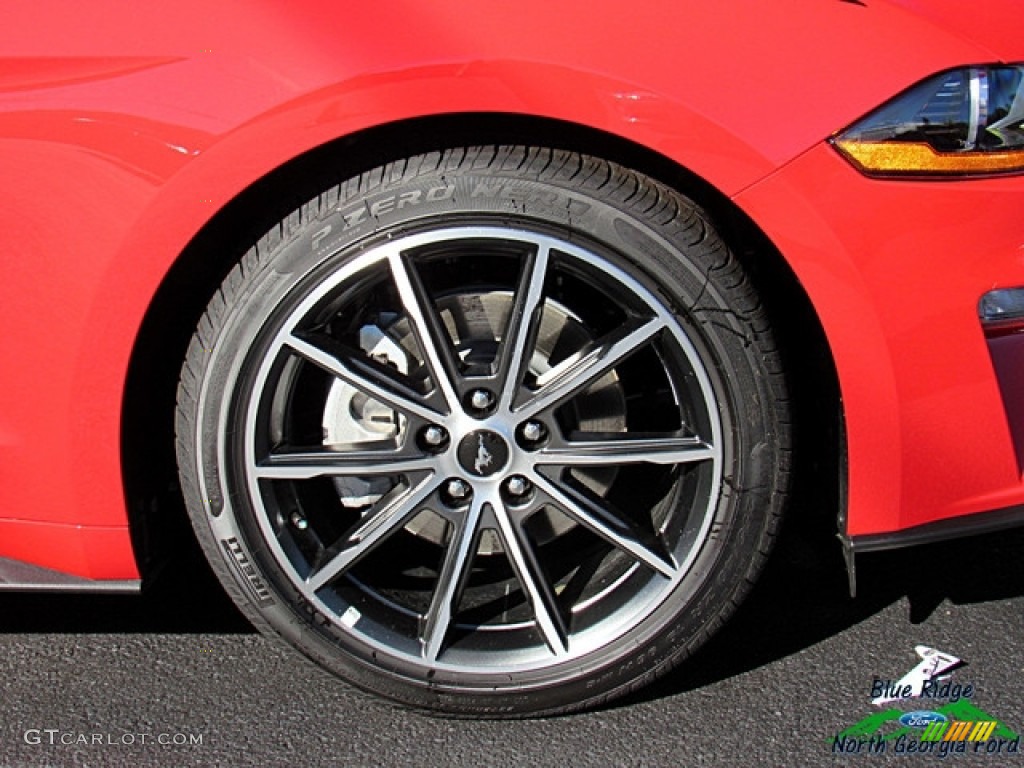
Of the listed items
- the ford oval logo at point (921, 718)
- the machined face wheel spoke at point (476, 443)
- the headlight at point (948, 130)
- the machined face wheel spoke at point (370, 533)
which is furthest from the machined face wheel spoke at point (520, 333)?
the ford oval logo at point (921, 718)

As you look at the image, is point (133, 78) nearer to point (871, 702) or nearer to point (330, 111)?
point (330, 111)

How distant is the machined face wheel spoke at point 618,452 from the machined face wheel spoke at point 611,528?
0.05 m

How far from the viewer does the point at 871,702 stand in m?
2.33

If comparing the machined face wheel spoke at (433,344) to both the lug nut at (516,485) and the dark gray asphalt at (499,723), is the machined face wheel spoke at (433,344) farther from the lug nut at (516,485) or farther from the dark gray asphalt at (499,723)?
the dark gray asphalt at (499,723)

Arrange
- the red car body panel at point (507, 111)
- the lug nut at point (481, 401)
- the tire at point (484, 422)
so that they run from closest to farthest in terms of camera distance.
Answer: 1. the red car body panel at point (507, 111)
2. the tire at point (484, 422)
3. the lug nut at point (481, 401)

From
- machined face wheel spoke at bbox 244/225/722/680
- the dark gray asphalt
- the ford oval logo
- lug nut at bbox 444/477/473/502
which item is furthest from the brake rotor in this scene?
the ford oval logo

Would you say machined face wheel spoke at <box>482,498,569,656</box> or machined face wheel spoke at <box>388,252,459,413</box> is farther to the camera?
machined face wheel spoke at <box>482,498,569,656</box>

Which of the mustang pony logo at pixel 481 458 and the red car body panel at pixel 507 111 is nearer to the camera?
the red car body panel at pixel 507 111

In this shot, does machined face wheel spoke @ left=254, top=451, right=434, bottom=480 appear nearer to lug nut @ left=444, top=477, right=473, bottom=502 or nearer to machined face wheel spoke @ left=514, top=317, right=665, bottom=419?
lug nut @ left=444, top=477, right=473, bottom=502

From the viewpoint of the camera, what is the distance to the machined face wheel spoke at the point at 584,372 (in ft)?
6.93

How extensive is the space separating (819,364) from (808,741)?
68cm

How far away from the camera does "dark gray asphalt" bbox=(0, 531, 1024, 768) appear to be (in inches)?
87.4

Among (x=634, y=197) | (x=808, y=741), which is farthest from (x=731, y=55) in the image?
(x=808, y=741)

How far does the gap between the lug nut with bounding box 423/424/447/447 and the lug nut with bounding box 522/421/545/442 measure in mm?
140
